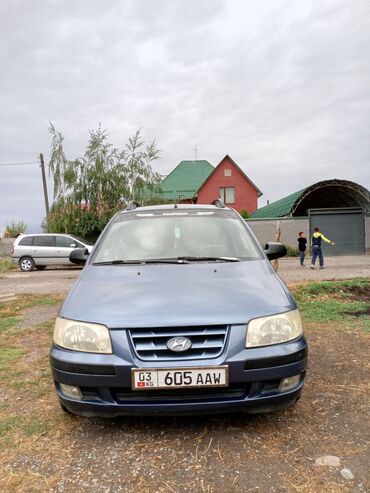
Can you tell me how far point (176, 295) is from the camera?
2738mm

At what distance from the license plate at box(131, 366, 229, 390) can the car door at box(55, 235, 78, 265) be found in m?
16.6

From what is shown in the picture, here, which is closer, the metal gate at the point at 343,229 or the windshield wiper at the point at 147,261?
the windshield wiper at the point at 147,261

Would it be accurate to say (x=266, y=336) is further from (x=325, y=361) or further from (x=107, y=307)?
(x=325, y=361)

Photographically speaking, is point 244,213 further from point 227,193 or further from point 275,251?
point 275,251

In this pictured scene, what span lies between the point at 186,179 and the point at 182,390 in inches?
1643

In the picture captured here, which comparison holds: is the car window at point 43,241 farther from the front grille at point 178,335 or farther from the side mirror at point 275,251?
the front grille at point 178,335

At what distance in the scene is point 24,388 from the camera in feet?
12.2

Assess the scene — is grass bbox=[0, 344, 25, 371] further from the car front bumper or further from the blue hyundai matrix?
the car front bumper

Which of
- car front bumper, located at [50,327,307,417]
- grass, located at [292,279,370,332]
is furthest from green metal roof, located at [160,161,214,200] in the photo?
car front bumper, located at [50,327,307,417]

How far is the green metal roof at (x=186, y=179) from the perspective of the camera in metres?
40.9

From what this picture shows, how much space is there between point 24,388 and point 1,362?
97 centimetres

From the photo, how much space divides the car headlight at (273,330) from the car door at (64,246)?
16.6 m

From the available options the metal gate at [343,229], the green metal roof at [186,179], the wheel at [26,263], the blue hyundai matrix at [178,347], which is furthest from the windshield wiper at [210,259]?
the green metal roof at [186,179]

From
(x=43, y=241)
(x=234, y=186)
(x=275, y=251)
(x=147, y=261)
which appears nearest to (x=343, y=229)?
(x=234, y=186)
